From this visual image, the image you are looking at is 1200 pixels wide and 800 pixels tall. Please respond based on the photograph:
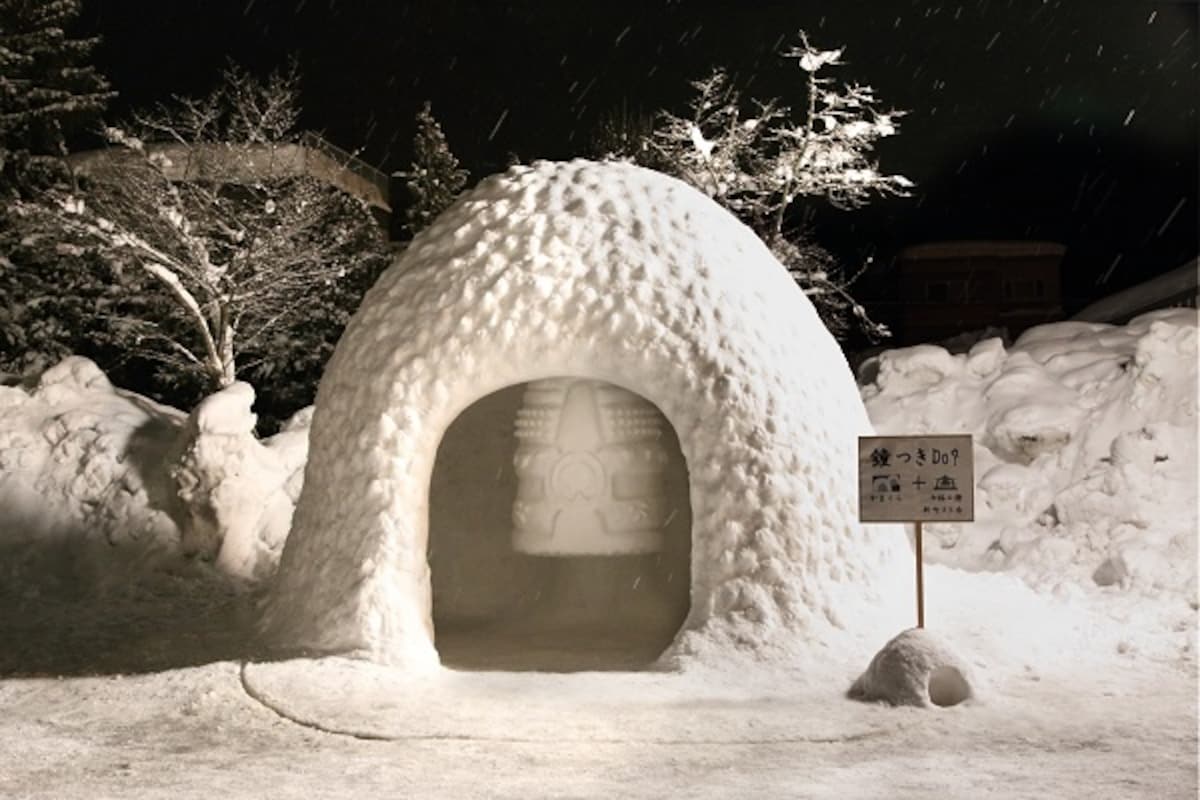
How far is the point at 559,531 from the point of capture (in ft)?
32.3

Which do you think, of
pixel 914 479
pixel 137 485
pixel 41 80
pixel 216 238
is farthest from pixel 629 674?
pixel 41 80

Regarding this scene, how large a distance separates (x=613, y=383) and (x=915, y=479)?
211 centimetres

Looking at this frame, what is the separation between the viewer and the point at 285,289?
71.2 feet

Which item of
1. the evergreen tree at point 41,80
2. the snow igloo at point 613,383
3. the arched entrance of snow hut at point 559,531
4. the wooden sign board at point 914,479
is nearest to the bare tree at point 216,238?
the evergreen tree at point 41,80

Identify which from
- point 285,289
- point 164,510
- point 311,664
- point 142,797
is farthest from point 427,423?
point 285,289

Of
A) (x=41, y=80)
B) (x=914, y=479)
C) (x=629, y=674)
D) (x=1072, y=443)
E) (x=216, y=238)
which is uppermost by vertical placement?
(x=41, y=80)

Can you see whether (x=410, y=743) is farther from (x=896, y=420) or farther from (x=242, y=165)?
(x=242, y=165)

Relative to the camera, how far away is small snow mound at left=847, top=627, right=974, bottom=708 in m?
7.05

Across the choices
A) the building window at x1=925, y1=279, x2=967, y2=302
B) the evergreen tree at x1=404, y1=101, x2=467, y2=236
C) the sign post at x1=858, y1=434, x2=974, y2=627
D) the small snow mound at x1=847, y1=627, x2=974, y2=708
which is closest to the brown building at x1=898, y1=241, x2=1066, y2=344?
the building window at x1=925, y1=279, x2=967, y2=302

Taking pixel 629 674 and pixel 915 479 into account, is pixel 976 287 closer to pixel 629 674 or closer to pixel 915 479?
pixel 915 479

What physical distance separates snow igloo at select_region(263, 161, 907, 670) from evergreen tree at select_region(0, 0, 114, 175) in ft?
49.2

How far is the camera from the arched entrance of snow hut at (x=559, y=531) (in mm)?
9828

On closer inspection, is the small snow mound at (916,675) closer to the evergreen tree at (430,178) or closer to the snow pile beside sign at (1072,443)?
the snow pile beside sign at (1072,443)

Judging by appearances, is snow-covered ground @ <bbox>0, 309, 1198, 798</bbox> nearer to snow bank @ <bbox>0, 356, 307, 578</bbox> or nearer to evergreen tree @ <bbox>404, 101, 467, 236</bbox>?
snow bank @ <bbox>0, 356, 307, 578</bbox>
